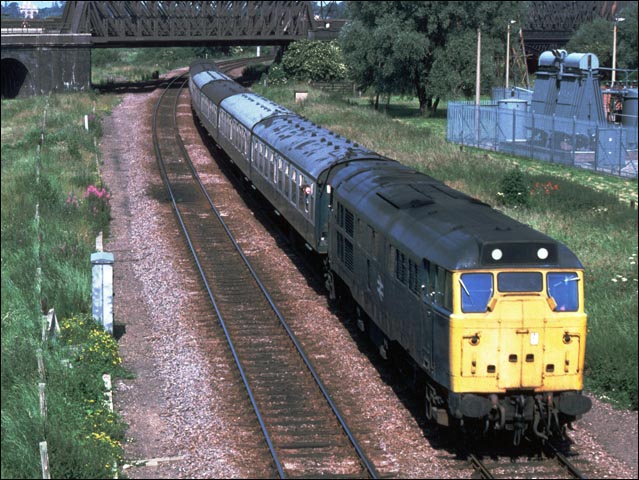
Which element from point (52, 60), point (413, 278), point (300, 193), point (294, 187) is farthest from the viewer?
point (52, 60)

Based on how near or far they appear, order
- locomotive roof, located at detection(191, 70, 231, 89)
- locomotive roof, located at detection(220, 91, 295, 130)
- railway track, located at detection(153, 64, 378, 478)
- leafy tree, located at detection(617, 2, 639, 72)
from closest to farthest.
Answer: railway track, located at detection(153, 64, 378, 478), locomotive roof, located at detection(220, 91, 295, 130), locomotive roof, located at detection(191, 70, 231, 89), leafy tree, located at detection(617, 2, 639, 72)

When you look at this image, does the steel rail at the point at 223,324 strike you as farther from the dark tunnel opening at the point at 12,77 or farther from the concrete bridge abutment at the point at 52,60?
the dark tunnel opening at the point at 12,77

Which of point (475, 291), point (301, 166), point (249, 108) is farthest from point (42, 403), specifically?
point (249, 108)

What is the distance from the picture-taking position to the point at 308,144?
903 inches

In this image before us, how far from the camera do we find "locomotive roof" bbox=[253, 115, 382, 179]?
20.7m

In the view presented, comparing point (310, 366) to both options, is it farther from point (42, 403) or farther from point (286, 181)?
point (286, 181)

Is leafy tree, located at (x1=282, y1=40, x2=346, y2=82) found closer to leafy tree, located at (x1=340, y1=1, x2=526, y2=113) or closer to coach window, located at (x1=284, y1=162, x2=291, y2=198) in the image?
leafy tree, located at (x1=340, y1=1, x2=526, y2=113)

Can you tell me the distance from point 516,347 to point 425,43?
4117cm

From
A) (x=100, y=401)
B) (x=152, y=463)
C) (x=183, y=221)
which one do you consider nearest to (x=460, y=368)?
(x=152, y=463)

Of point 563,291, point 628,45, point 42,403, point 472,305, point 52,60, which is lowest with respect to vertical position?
point 42,403

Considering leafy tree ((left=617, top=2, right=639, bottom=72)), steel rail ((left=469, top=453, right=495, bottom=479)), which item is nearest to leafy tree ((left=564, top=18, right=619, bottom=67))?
leafy tree ((left=617, top=2, right=639, bottom=72))

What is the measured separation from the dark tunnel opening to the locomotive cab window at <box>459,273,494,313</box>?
5458 centimetres

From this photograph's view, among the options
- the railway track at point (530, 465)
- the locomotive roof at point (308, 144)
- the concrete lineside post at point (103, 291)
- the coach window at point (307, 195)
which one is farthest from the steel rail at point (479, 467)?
the coach window at point (307, 195)

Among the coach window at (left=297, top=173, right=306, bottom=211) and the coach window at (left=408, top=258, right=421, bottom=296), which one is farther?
the coach window at (left=297, top=173, right=306, bottom=211)
